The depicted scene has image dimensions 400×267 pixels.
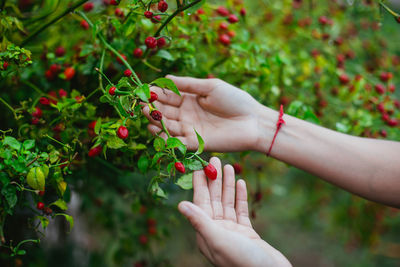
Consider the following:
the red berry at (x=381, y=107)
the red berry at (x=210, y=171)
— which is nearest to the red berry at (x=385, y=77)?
the red berry at (x=381, y=107)

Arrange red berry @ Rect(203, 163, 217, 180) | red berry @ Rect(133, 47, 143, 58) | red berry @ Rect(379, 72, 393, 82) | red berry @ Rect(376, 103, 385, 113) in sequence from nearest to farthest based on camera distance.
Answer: red berry @ Rect(203, 163, 217, 180)
red berry @ Rect(133, 47, 143, 58)
red berry @ Rect(376, 103, 385, 113)
red berry @ Rect(379, 72, 393, 82)

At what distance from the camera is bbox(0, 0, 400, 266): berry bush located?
0.85 meters

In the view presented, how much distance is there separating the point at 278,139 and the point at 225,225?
0.48 m

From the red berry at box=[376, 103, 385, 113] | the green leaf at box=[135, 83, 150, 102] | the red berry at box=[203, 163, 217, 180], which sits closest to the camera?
the green leaf at box=[135, 83, 150, 102]

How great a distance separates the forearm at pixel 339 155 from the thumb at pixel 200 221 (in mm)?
498

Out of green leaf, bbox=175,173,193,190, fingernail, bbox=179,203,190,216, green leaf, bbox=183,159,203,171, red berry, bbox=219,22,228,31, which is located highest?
red berry, bbox=219,22,228,31

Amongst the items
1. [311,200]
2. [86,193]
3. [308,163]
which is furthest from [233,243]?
[311,200]

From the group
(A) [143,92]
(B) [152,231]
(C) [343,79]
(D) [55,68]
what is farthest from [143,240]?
Answer: (C) [343,79]

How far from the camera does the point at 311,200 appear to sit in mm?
2740

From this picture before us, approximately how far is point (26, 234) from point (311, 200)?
2.35 meters

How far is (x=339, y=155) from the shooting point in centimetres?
126

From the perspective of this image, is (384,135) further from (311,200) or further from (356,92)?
(311,200)

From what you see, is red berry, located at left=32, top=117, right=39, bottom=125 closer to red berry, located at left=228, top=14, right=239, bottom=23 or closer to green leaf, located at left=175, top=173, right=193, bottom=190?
green leaf, located at left=175, top=173, right=193, bottom=190

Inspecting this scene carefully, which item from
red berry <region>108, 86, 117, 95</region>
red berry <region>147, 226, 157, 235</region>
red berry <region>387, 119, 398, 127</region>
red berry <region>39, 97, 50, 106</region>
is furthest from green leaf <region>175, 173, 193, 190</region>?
red berry <region>387, 119, 398, 127</region>
